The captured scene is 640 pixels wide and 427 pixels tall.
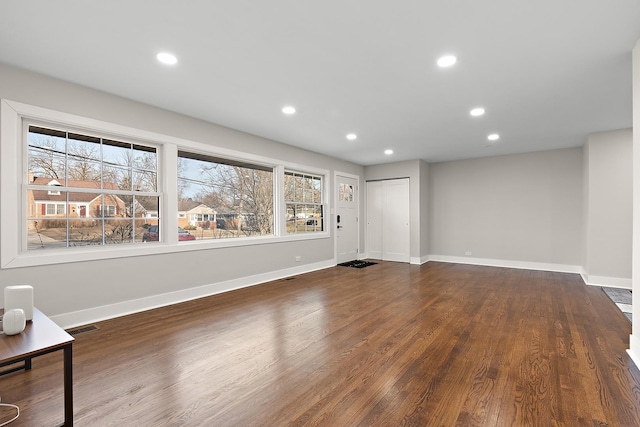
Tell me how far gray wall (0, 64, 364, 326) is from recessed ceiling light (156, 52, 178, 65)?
123 centimetres

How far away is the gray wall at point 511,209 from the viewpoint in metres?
Result: 5.99

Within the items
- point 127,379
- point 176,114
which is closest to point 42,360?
point 127,379

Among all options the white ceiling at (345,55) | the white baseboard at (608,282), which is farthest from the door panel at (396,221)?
the white baseboard at (608,282)

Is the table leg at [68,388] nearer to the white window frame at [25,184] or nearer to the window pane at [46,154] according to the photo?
the white window frame at [25,184]

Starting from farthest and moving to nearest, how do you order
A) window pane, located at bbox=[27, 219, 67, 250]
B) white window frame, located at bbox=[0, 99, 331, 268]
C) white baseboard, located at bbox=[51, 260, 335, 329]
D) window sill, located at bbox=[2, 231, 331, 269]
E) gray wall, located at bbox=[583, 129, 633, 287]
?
gray wall, located at bbox=[583, 129, 633, 287] → white baseboard, located at bbox=[51, 260, 335, 329] → window pane, located at bbox=[27, 219, 67, 250] → window sill, located at bbox=[2, 231, 331, 269] → white window frame, located at bbox=[0, 99, 331, 268]

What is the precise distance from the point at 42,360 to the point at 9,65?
8.72 ft

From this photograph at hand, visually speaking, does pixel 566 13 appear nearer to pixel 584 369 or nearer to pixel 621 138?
pixel 584 369

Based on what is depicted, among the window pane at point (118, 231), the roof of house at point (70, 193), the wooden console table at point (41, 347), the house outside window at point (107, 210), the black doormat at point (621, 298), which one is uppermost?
the roof of house at point (70, 193)

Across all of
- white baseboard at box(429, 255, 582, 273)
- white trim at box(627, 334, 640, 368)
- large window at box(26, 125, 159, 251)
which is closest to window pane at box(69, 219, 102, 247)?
large window at box(26, 125, 159, 251)

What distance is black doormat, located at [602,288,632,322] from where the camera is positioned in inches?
143

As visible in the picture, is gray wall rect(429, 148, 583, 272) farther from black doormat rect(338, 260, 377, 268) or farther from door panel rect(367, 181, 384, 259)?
black doormat rect(338, 260, 377, 268)

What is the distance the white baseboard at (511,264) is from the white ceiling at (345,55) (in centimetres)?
301

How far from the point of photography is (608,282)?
15.7 ft

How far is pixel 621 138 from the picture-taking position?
468cm
